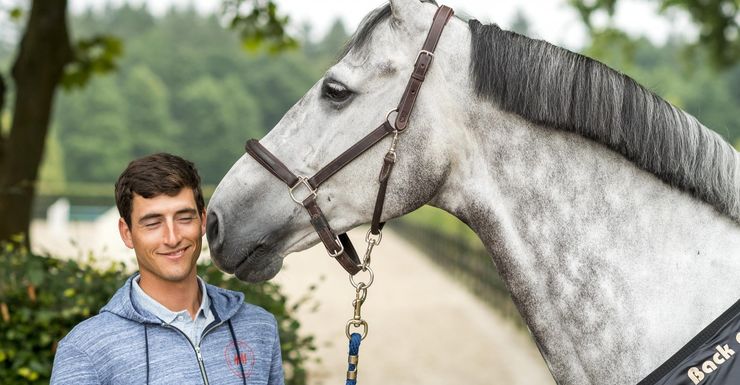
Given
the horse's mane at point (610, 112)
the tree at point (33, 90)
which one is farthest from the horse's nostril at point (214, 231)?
the tree at point (33, 90)

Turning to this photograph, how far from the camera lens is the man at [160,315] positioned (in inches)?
78.2

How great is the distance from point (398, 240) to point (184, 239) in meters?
31.1

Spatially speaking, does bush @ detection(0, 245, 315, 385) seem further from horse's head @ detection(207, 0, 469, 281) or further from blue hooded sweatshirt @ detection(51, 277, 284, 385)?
blue hooded sweatshirt @ detection(51, 277, 284, 385)

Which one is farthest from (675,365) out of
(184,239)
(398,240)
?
(398,240)

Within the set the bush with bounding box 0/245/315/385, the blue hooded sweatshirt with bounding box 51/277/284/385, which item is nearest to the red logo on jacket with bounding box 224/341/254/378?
the blue hooded sweatshirt with bounding box 51/277/284/385

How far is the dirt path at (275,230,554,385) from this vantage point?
27.7 ft

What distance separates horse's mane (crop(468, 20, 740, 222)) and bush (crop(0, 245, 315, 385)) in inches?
93.2

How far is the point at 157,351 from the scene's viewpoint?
2037mm

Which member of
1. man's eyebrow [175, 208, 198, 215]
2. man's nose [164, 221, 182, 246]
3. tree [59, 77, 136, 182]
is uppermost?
tree [59, 77, 136, 182]

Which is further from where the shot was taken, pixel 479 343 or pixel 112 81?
pixel 112 81

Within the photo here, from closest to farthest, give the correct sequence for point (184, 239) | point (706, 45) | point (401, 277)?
point (184, 239) → point (706, 45) → point (401, 277)

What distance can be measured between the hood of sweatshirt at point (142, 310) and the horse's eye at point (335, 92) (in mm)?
660

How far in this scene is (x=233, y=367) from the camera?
212 centimetres

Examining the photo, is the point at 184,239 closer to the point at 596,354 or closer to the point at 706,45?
the point at 596,354
